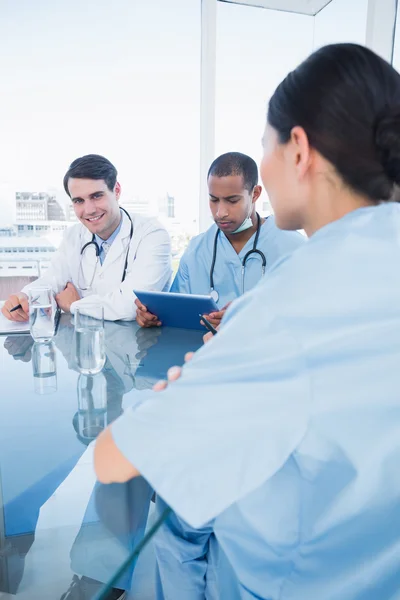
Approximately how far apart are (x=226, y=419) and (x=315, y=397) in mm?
82

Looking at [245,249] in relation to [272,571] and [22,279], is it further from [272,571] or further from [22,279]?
[22,279]

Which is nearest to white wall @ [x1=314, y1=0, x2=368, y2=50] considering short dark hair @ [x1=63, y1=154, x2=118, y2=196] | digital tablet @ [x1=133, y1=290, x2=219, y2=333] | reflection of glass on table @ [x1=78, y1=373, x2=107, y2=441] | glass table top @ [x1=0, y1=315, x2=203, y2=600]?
short dark hair @ [x1=63, y1=154, x2=118, y2=196]

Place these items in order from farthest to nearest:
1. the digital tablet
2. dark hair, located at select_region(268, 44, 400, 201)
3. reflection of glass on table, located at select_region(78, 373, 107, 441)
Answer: the digital tablet → reflection of glass on table, located at select_region(78, 373, 107, 441) → dark hair, located at select_region(268, 44, 400, 201)

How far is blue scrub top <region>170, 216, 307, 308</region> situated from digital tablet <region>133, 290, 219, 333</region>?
0.46m

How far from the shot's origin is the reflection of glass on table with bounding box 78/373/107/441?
0.71m

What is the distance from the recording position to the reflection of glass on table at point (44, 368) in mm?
907

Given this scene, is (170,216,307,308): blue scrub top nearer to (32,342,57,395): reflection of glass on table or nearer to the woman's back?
(32,342,57,395): reflection of glass on table

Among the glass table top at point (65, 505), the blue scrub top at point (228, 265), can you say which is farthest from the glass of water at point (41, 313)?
the blue scrub top at point (228, 265)

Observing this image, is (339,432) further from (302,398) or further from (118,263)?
(118,263)

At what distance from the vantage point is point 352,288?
0.37 metres

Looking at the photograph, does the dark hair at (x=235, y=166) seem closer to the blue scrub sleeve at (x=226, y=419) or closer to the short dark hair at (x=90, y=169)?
the short dark hair at (x=90, y=169)

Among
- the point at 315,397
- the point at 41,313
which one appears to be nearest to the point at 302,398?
the point at 315,397

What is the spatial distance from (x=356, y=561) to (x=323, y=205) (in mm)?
427

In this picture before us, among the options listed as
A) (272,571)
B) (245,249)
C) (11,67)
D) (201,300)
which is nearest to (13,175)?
(11,67)
